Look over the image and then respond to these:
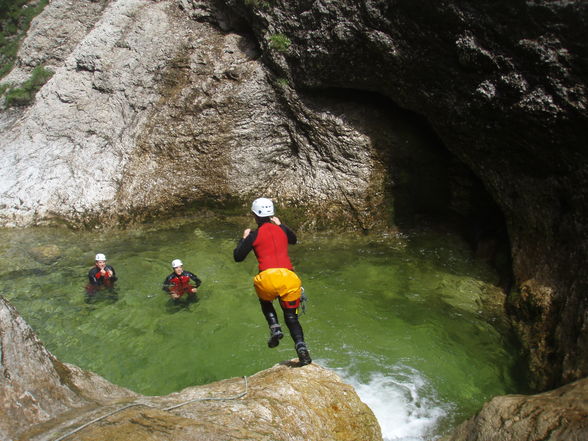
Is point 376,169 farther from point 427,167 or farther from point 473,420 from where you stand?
point 473,420

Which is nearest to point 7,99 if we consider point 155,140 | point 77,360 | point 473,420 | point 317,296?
point 155,140

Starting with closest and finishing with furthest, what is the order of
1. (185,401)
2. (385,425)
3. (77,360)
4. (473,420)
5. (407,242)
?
(185,401), (473,420), (385,425), (77,360), (407,242)

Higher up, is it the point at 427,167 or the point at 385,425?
the point at 427,167

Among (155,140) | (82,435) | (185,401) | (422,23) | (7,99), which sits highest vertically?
(422,23)

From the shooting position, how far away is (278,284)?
514 centimetres

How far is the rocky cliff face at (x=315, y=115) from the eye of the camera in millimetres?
7340

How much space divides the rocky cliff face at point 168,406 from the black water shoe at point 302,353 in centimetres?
9

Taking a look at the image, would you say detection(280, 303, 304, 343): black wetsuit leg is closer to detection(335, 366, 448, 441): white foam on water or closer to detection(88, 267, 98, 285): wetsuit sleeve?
detection(335, 366, 448, 441): white foam on water

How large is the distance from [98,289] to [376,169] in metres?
7.12

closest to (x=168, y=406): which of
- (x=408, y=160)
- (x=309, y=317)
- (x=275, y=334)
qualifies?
(x=275, y=334)

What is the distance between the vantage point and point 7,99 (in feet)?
51.2

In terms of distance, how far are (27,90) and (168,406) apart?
14.9m

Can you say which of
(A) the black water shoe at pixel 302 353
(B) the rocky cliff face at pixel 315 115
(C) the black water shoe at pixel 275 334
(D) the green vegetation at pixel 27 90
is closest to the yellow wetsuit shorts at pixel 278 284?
(C) the black water shoe at pixel 275 334

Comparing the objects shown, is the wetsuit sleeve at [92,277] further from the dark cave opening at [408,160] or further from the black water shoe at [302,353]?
the dark cave opening at [408,160]
